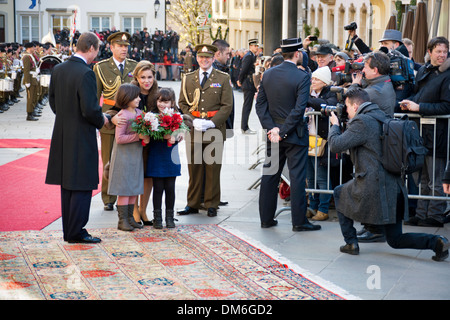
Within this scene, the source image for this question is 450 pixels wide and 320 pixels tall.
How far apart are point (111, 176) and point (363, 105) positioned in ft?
8.99

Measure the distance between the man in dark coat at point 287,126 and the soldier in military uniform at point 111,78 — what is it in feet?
6.38

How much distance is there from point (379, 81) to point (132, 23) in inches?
2130

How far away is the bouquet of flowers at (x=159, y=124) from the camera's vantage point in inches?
340

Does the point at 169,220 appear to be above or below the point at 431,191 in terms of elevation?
below

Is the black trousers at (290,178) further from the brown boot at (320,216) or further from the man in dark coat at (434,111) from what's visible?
the man in dark coat at (434,111)

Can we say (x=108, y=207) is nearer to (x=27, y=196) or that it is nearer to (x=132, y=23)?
(x=27, y=196)

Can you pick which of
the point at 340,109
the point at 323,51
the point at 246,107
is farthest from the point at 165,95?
the point at 246,107

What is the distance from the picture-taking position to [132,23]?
61281 millimetres

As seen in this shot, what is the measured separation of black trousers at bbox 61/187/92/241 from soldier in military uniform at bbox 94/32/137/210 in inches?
67.7

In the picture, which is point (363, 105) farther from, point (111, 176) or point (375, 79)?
point (111, 176)

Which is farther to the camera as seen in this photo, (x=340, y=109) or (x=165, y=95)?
(x=165, y=95)

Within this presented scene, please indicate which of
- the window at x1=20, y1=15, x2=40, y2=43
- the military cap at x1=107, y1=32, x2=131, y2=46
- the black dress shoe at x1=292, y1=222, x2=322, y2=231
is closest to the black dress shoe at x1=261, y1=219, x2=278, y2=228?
the black dress shoe at x1=292, y1=222, x2=322, y2=231

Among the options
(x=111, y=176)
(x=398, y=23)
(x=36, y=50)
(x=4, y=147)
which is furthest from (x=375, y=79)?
(x=36, y=50)

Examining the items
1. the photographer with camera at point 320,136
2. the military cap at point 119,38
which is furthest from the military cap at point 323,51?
the military cap at point 119,38
